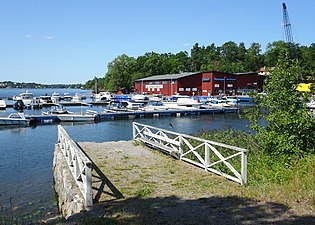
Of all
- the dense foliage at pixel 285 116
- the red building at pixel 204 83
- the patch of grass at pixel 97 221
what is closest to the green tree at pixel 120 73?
the red building at pixel 204 83

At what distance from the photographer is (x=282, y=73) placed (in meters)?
9.37

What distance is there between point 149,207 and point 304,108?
5642mm

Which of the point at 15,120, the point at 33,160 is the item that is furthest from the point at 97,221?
the point at 15,120

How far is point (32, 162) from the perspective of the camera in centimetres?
1738

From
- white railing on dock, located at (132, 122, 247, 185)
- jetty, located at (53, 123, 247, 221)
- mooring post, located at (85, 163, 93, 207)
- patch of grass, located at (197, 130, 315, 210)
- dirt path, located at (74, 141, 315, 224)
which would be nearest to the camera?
dirt path, located at (74, 141, 315, 224)

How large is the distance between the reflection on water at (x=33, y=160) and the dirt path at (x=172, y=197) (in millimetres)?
2410

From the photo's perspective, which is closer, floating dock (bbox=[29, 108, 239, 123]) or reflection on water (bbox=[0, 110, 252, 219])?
reflection on water (bbox=[0, 110, 252, 219])

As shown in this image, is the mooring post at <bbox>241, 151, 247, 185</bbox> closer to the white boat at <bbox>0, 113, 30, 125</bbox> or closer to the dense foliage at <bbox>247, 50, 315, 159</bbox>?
the dense foliage at <bbox>247, 50, 315, 159</bbox>

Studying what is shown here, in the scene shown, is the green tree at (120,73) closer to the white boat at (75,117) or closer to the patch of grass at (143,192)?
the white boat at (75,117)

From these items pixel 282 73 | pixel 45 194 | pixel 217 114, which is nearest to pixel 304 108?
pixel 282 73

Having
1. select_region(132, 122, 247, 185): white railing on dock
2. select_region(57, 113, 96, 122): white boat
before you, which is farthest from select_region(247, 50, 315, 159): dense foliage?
select_region(57, 113, 96, 122): white boat

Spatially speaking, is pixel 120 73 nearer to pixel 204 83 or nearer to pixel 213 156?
pixel 204 83

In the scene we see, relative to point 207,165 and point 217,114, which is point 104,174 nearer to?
point 207,165

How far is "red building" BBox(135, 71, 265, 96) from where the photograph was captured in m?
76.3
